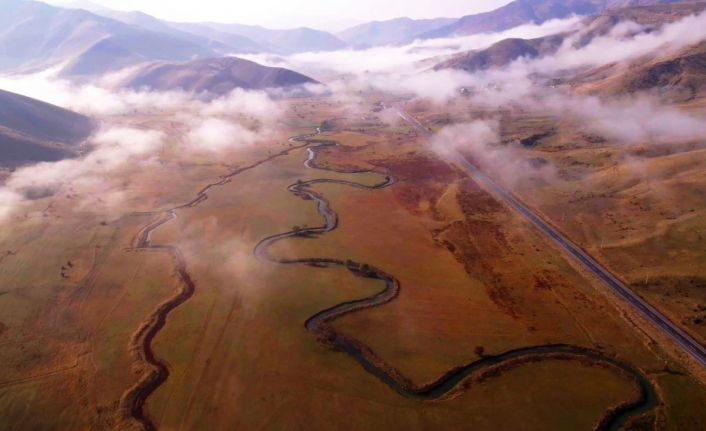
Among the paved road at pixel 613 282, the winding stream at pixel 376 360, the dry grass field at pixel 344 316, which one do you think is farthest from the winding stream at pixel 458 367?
the paved road at pixel 613 282

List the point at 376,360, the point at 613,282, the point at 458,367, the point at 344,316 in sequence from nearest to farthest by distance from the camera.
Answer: the point at 458,367 < the point at 376,360 < the point at 344,316 < the point at 613,282

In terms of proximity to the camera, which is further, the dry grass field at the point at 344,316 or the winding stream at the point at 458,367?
the winding stream at the point at 458,367

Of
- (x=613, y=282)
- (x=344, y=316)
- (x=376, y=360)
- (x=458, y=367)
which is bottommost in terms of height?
(x=613, y=282)

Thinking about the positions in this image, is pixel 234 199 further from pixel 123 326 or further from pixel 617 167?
pixel 617 167

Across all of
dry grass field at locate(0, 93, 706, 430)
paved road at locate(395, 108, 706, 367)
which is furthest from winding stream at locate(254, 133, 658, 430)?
paved road at locate(395, 108, 706, 367)

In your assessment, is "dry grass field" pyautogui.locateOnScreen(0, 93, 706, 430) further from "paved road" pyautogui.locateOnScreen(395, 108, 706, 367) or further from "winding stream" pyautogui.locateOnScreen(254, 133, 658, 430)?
"paved road" pyautogui.locateOnScreen(395, 108, 706, 367)

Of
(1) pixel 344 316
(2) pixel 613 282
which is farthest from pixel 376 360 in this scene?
(2) pixel 613 282

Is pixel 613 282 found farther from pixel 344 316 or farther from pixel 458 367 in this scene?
pixel 344 316

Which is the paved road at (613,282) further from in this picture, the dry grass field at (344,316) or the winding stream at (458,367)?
the winding stream at (458,367)
